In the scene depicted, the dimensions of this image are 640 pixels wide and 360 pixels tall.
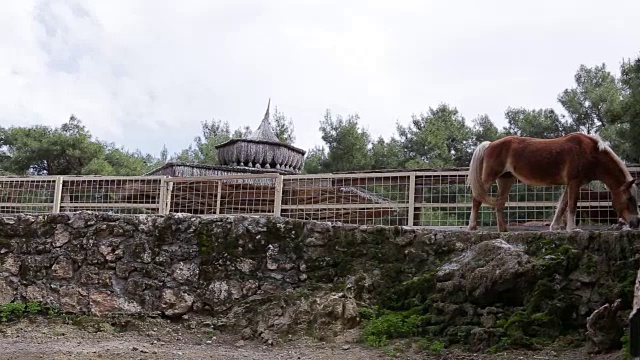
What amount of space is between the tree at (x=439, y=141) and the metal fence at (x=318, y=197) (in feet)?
38.2

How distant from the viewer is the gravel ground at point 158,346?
6.73 metres

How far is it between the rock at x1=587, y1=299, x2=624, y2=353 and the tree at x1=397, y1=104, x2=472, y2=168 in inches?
663

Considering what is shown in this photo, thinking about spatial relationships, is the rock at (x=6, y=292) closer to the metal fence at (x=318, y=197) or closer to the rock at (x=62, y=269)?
the rock at (x=62, y=269)

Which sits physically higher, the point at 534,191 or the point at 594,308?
the point at 534,191

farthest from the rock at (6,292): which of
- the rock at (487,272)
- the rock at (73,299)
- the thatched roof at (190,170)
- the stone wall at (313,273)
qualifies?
the thatched roof at (190,170)

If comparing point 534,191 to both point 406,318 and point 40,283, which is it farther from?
point 40,283

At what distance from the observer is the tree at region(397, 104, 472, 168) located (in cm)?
2426

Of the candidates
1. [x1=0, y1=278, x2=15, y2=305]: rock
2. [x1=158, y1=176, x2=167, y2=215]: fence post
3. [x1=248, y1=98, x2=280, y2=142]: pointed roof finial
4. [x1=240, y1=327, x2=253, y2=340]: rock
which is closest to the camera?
[x1=240, y1=327, x2=253, y2=340]: rock

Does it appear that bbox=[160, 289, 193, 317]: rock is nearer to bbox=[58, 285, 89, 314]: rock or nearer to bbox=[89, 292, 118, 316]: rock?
bbox=[89, 292, 118, 316]: rock

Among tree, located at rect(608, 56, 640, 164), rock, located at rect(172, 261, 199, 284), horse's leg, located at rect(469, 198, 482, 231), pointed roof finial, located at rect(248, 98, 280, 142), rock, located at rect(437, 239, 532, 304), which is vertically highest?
pointed roof finial, located at rect(248, 98, 280, 142)

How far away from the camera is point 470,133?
2581cm

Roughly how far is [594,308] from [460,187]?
13.5ft

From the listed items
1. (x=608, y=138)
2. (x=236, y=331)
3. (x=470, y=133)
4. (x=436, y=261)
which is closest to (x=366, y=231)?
(x=436, y=261)

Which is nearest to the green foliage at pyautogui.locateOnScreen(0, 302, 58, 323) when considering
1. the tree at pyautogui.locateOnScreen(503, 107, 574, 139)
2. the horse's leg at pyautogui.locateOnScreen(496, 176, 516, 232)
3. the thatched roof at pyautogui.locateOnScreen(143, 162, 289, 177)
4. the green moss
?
the green moss
